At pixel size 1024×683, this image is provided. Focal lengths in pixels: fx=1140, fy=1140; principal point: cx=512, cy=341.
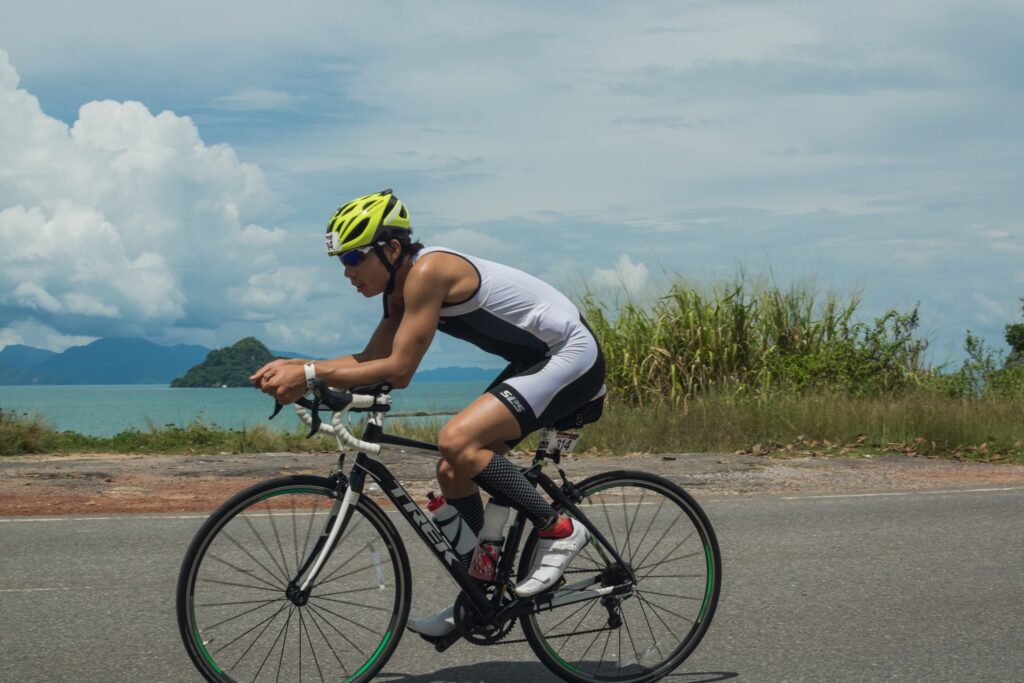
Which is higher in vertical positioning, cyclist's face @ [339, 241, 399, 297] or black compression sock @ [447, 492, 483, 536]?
cyclist's face @ [339, 241, 399, 297]

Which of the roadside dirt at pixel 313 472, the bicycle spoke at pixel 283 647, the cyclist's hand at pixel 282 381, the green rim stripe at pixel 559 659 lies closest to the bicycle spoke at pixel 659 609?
the green rim stripe at pixel 559 659

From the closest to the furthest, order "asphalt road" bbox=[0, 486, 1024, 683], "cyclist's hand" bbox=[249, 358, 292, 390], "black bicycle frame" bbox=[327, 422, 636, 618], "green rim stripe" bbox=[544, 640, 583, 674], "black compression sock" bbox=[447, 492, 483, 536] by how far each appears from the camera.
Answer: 1. "cyclist's hand" bbox=[249, 358, 292, 390]
2. "black bicycle frame" bbox=[327, 422, 636, 618]
3. "black compression sock" bbox=[447, 492, 483, 536]
4. "green rim stripe" bbox=[544, 640, 583, 674]
5. "asphalt road" bbox=[0, 486, 1024, 683]

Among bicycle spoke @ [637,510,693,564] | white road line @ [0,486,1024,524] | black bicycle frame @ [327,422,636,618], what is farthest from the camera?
white road line @ [0,486,1024,524]

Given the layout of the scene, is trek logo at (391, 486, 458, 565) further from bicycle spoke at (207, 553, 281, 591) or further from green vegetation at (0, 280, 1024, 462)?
green vegetation at (0, 280, 1024, 462)

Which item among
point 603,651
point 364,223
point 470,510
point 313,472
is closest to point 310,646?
point 470,510

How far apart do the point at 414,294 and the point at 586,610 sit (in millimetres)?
1642

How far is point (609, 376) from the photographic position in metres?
18.8

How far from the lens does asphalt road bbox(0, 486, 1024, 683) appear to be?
520 centimetres

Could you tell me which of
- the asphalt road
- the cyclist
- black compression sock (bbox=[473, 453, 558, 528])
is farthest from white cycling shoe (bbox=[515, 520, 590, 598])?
the asphalt road

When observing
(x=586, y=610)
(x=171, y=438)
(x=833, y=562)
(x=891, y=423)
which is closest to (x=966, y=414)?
(x=891, y=423)

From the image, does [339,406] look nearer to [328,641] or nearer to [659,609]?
[328,641]

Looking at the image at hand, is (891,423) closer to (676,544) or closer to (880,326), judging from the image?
(880,326)

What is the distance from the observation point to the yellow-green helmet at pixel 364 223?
4398mm

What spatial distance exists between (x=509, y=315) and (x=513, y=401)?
36cm
